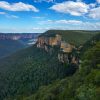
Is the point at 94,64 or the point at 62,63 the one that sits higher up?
the point at 94,64

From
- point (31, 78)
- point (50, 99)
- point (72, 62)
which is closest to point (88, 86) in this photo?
point (50, 99)

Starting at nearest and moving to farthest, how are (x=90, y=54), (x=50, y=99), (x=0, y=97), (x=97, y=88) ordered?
(x=97, y=88), (x=90, y=54), (x=50, y=99), (x=0, y=97)

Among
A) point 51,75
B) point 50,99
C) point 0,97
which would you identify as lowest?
point 0,97

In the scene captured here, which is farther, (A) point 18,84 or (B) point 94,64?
(A) point 18,84

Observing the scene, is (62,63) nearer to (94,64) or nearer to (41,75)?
(41,75)

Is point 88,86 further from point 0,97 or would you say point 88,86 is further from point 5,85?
point 5,85

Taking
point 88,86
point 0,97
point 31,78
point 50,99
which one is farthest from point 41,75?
point 88,86

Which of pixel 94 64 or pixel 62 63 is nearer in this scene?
pixel 94 64

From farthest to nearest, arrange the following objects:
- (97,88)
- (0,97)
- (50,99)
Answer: (0,97)
(50,99)
(97,88)

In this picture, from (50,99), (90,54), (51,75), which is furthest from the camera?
(51,75)
